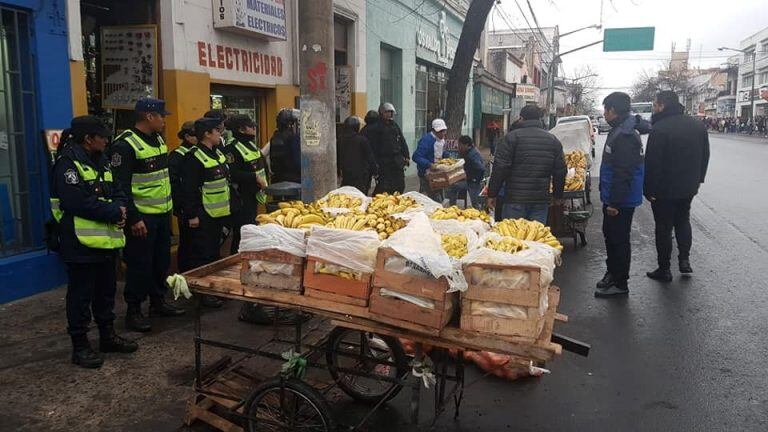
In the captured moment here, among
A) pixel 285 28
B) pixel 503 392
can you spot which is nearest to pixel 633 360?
pixel 503 392

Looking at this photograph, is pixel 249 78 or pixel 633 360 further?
pixel 249 78

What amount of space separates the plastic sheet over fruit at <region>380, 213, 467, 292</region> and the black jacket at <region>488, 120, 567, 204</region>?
3.39 m

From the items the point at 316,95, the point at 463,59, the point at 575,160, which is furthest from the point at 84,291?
the point at 463,59

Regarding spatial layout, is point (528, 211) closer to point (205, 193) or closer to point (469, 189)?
point (205, 193)

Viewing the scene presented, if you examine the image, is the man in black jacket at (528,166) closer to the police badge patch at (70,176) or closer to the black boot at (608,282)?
the black boot at (608,282)

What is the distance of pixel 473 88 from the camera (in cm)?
2750

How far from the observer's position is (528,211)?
6.67 m

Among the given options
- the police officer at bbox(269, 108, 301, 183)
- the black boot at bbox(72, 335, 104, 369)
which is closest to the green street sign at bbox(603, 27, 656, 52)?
the police officer at bbox(269, 108, 301, 183)

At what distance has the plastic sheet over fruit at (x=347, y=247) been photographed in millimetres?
3303

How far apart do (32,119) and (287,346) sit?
3.57 meters

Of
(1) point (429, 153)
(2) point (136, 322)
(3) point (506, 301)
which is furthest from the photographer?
(1) point (429, 153)

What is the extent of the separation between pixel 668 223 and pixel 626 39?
22.8m

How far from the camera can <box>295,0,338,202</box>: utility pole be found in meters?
5.77

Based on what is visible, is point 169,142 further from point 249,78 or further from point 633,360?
point 633,360
